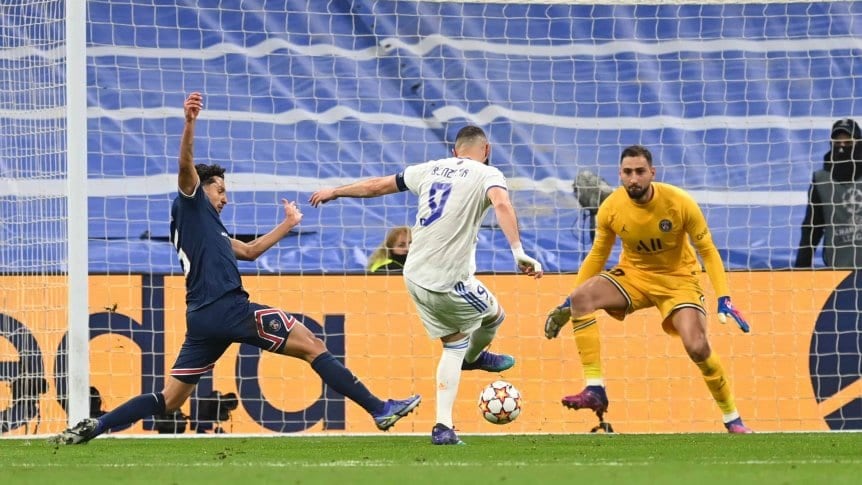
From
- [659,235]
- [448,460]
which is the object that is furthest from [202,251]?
[659,235]

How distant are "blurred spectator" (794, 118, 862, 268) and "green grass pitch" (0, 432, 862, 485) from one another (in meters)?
2.49

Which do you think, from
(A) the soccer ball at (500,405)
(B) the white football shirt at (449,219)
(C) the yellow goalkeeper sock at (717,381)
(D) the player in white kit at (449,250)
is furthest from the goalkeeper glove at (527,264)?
(C) the yellow goalkeeper sock at (717,381)

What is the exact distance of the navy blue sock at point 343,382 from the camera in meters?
8.74

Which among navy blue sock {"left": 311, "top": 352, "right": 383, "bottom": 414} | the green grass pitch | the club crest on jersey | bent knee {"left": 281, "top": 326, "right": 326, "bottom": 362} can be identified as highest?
the club crest on jersey

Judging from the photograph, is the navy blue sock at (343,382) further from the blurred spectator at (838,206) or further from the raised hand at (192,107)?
the blurred spectator at (838,206)

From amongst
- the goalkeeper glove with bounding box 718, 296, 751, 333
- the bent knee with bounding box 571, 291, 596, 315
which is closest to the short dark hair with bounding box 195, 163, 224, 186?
the bent knee with bounding box 571, 291, 596, 315

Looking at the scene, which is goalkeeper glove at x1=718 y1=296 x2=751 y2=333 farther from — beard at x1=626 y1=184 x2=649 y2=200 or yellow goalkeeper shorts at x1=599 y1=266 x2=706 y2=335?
beard at x1=626 y1=184 x2=649 y2=200

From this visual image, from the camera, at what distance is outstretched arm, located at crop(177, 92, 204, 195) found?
824cm

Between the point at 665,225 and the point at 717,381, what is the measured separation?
3.71 feet

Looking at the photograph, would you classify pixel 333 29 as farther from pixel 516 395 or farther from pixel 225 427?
pixel 516 395

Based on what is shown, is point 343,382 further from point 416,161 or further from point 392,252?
point 416,161

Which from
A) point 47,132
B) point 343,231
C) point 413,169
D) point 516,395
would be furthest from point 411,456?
point 343,231

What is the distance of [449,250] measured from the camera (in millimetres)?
8891

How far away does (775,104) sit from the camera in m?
13.9
